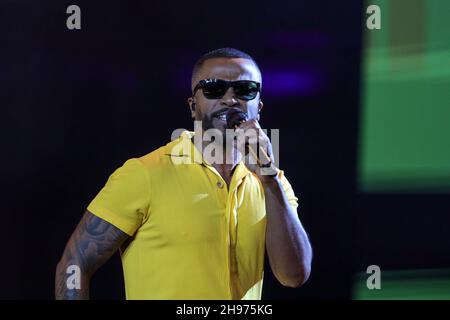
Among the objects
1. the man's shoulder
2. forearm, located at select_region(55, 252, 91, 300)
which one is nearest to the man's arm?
forearm, located at select_region(55, 252, 91, 300)

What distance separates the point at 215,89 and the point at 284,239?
18.8 inches

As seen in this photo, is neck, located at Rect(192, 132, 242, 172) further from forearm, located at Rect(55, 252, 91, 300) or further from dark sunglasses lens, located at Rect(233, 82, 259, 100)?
forearm, located at Rect(55, 252, 91, 300)

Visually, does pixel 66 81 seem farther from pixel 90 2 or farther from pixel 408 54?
pixel 408 54

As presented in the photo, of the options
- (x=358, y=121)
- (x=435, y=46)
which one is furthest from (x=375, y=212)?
(x=435, y=46)

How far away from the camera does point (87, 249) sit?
1874 millimetres

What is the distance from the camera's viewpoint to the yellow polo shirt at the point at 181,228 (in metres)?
1.87

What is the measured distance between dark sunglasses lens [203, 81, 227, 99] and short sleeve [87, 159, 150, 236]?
0.30m

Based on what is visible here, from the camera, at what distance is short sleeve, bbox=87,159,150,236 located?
185 centimetres

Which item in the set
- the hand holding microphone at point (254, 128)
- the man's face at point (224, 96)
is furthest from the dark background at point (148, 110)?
the hand holding microphone at point (254, 128)

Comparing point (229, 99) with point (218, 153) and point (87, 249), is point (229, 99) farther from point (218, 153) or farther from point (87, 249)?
point (87, 249)

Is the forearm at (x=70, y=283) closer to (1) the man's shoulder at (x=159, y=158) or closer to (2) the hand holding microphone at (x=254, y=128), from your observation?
(1) the man's shoulder at (x=159, y=158)

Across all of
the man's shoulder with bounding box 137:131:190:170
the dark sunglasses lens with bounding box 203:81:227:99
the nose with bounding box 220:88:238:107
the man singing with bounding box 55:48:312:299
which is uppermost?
the dark sunglasses lens with bounding box 203:81:227:99
